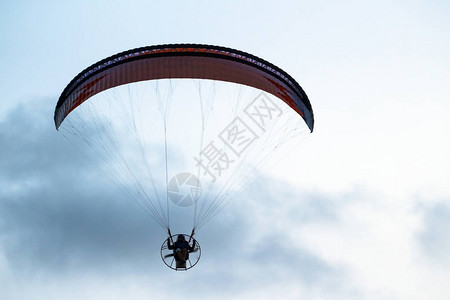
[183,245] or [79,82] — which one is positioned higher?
[79,82]

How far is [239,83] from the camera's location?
20.2m

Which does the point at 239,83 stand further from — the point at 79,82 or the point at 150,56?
Result: the point at 79,82

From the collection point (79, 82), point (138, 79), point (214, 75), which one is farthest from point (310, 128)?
point (79, 82)

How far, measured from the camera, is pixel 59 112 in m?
20.3

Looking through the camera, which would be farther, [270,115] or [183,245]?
[270,115]

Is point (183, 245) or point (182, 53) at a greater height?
point (182, 53)

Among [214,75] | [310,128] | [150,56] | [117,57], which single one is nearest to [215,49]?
[214,75]

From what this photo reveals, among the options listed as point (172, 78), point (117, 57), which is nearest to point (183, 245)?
point (172, 78)

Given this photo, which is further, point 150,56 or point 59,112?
point 59,112

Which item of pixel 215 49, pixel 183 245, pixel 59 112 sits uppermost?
pixel 215 49

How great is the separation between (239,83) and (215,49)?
202 centimetres

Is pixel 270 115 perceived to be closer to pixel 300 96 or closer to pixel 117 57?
pixel 300 96

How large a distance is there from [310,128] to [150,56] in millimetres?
7591

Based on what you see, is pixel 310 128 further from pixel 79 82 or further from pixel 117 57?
pixel 79 82
